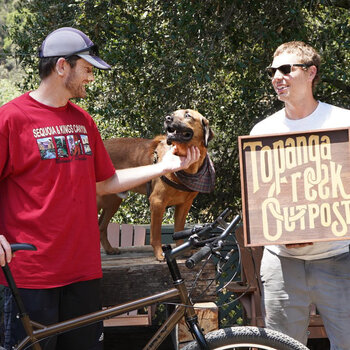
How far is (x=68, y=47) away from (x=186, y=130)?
1.30 m

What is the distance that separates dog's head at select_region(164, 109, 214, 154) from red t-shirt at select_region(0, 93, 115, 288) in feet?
3.86

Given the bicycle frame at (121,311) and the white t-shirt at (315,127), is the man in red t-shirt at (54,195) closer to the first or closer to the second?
the bicycle frame at (121,311)

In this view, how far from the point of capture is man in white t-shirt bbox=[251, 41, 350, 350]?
3.22 meters

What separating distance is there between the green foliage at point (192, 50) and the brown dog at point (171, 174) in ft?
4.68

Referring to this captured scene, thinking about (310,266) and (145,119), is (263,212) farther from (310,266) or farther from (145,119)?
(145,119)

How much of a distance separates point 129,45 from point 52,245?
13.6ft

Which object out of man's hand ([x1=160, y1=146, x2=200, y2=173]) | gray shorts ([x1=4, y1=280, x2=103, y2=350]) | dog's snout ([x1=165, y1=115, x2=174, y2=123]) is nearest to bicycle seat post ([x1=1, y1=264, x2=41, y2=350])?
gray shorts ([x1=4, y1=280, x2=103, y2=350])

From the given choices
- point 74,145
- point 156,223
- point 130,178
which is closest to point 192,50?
point 156,223

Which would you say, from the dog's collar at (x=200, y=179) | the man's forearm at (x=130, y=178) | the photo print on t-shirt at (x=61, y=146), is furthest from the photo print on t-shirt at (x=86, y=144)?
the dog's collar at (x=200, y=179)

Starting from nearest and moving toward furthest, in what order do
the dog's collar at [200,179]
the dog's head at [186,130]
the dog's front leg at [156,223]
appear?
1. the dog's head at [186,130]
2. the dog's collar at [200,179]
3. the dog's front leg at [156,223]

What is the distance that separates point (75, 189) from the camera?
3.13 m

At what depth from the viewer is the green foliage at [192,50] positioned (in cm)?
656

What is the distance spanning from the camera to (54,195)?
120 inches

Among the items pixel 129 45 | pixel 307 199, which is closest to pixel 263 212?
pixel 307 199
